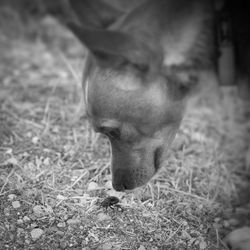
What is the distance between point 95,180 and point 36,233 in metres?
0.54

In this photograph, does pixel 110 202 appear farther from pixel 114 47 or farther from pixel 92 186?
pixel 114 47

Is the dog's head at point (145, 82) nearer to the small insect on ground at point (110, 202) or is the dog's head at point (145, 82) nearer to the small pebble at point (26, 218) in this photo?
the small insect on ground at point (110, 202)

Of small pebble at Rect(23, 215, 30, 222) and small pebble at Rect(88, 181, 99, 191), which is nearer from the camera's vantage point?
small pebble at Rect(23, 215, 30, 222)

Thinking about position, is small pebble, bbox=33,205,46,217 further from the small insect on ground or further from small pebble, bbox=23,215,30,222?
the small insect on ground

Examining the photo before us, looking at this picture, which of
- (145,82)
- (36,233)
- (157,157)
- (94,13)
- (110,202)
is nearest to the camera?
(36,233)

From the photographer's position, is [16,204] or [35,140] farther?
[35,140]

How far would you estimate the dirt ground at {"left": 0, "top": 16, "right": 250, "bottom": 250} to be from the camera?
2.07m

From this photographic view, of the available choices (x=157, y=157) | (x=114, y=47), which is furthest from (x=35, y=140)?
(x=114, y=47)

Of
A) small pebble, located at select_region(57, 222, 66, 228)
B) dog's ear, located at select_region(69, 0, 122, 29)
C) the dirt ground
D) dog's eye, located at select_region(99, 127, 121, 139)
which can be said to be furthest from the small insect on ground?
dog's ear, located at select_region(69, 0, 122, 29)

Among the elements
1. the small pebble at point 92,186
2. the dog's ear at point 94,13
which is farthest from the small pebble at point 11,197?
the dog's ear at point 94,13

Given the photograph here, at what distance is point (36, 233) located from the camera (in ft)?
6.64

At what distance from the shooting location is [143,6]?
88.3 inches

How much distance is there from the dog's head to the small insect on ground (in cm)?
7

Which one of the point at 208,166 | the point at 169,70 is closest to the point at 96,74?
the point at 169,70
